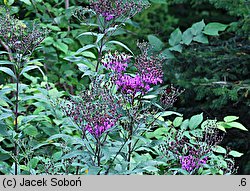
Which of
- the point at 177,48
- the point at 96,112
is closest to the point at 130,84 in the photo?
the point at 96,112

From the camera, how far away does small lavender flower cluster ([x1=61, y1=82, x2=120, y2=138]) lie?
179 cm

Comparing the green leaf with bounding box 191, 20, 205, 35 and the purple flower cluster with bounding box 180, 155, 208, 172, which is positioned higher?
the green leaf with bounding box 191, 20, 205, 35

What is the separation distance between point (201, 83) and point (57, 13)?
1.18 metres

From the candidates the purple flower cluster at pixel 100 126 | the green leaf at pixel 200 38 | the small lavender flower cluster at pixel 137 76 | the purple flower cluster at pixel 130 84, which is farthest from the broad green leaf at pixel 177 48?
the purple flower cluster at pixel 100 126

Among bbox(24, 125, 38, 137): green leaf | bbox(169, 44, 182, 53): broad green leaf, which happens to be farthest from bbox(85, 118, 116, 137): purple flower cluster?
bbox(169, 44, 182, 53): broad green leaf

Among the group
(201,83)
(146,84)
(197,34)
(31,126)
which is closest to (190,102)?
(201,83)

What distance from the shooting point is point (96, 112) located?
1807 mm

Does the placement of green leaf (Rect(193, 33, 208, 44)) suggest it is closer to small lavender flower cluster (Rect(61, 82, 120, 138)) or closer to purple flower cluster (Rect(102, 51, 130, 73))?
purple flower cluster (Rect(102, 51, 130, 73))

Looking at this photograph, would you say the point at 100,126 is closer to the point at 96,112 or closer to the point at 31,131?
the point at 96,112

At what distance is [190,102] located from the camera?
12.2 feet

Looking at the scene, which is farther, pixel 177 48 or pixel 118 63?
pixel 177 48

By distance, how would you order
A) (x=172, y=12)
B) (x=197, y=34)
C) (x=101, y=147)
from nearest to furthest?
(x=101, y=147)
(x=197, y=34)
(x=172, y=12)

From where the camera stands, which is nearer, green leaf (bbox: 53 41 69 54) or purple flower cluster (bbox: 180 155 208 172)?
purple flower cluster (bbox: 180 155 208 172)

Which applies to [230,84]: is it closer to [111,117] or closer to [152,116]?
[152,116]
